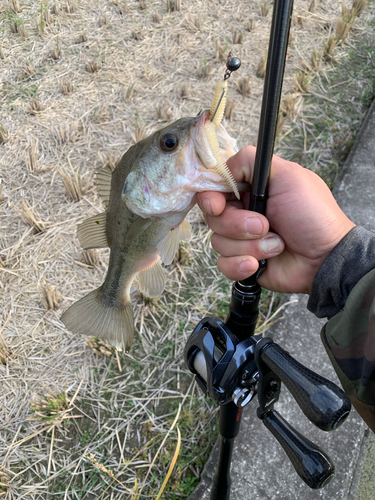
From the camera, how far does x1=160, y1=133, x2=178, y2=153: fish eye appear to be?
1.42 metres

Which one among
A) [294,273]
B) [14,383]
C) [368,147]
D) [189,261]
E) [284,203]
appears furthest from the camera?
[368,147]

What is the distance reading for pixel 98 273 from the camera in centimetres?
272

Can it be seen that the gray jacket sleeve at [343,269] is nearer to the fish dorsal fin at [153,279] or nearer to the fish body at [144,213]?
the fish body at [144,213]

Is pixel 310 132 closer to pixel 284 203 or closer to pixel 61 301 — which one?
pixel 284 203

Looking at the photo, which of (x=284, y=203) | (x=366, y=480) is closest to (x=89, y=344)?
(x=284, y=203)

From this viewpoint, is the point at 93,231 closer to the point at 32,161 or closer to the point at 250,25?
the point at 32,161

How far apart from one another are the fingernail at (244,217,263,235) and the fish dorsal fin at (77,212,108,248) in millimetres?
664

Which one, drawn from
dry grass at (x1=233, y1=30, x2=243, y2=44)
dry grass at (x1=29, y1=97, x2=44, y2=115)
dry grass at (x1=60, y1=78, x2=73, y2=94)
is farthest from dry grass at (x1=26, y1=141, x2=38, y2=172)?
dry grass at (x1=233, y1=30, x2=243, y2=44)

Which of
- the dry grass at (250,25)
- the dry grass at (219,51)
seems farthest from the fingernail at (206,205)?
the dry grass at (250,25)

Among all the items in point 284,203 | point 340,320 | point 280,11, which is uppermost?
point 280,11

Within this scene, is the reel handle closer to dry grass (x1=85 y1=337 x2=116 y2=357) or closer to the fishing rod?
the fishing rod

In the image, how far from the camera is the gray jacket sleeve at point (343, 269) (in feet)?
4.70

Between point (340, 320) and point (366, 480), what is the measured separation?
1.16 meters

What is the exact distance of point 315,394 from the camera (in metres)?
0.84
